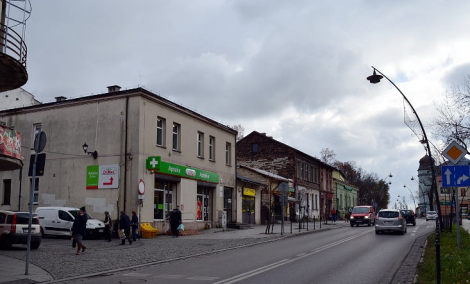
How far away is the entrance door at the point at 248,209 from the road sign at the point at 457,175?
26275 millimetres

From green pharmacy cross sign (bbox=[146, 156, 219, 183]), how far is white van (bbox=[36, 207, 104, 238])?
14.0 ft

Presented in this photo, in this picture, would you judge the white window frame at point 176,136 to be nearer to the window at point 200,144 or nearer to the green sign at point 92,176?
the window at point 200,144

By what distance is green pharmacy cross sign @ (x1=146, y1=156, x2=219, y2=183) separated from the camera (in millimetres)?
26594

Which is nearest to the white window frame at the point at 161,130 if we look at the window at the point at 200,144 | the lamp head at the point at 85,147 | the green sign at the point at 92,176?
the green sign at the point at 92,176

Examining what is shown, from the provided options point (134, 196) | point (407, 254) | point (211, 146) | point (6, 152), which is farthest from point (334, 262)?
point (211, 146)

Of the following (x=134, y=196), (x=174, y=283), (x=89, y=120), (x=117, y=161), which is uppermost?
(x=89, y=120)

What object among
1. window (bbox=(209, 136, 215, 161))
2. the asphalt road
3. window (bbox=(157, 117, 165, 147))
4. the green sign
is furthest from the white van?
window (bbox=(209, 136, 215, 161))

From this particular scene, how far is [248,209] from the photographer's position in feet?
130

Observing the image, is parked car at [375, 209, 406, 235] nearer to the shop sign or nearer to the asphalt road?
the asphalt road

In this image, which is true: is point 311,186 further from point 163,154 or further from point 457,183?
point 457,183

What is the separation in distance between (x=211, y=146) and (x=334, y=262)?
21.4 meters

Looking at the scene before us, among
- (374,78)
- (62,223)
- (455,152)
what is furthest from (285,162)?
(455,152)

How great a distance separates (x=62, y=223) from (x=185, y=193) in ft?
27.0

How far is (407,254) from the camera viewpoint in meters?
16.5
